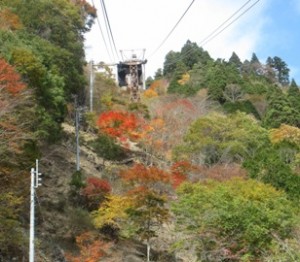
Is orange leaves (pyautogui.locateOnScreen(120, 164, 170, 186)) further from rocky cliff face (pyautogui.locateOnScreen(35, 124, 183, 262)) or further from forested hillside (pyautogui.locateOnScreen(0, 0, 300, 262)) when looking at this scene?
rocky cliff face (pyautogui.locateOnScreen(35, 124, 183, 262))

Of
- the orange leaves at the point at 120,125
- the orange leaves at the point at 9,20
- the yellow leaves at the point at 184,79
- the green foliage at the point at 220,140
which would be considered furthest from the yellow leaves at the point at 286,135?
the orange leaves at the point at 9,20

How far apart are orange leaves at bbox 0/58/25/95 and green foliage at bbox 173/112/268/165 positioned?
1848 centimetres

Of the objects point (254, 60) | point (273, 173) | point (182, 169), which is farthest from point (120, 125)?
point (254, 60)

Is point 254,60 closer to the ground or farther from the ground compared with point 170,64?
farther from the ground

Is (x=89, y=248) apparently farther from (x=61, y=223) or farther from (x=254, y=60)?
(x=254, y=60)

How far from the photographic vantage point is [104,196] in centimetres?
2934

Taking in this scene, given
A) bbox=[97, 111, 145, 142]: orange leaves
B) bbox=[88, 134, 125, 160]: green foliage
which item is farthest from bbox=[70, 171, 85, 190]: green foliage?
bbox=[97, 111, 145, 142]: orange leaves

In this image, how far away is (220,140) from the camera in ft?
137

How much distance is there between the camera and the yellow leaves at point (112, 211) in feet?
91.5

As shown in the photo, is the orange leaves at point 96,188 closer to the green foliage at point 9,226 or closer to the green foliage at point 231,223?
the green foliage at point 231,223

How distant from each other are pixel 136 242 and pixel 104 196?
2.99 meters

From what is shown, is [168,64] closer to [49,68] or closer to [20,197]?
[49,68]

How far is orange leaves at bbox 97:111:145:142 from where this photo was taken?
4119 centimetres

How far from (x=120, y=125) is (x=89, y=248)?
659 inches
